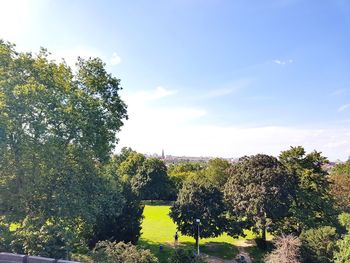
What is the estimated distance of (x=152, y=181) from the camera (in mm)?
56500

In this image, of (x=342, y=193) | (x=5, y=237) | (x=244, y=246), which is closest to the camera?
(x=5, y=237)

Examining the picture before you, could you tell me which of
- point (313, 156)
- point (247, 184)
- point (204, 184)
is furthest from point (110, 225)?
point (313, 156)

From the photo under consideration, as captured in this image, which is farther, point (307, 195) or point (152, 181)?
point (152, 181)

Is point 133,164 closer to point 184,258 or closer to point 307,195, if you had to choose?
point 307,195

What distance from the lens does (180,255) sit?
60.4 feet

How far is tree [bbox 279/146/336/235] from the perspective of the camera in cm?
2585

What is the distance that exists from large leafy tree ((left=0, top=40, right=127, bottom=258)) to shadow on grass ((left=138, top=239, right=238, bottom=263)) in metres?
8.15

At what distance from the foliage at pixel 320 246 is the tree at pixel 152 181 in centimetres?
3684

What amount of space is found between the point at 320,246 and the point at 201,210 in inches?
382

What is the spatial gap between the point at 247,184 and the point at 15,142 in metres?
18.9

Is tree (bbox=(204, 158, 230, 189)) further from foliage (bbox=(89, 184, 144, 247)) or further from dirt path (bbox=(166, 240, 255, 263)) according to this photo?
foliage (bbox=(89, 184, 144, 247))

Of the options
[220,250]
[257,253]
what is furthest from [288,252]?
[220,250]

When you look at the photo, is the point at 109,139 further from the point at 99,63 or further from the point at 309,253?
the point at 309,253

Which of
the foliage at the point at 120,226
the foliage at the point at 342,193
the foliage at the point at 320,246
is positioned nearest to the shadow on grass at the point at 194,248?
the foliage at the point at 120,226
